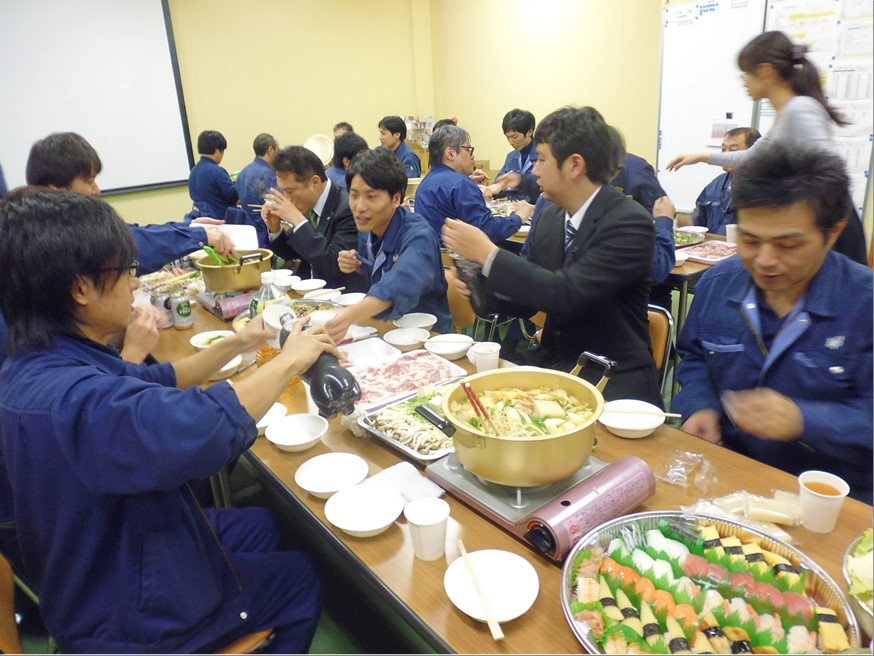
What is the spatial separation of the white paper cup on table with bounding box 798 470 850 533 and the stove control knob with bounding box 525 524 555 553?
527 millimetres

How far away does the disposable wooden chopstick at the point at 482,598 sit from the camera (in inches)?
38.1

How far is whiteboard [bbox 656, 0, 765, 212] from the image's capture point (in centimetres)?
498

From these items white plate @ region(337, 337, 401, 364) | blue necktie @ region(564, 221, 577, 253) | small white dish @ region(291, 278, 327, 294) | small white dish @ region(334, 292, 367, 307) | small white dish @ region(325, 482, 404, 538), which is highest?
blue necktie @ region(564, 221, 577, 253)

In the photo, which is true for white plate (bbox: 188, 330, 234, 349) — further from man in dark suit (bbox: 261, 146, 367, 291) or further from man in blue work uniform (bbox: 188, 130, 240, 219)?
man in blue work uniform (bbox: 188, 130, 240, 219)

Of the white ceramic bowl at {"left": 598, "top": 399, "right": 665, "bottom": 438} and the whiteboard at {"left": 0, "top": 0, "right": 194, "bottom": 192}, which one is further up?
the whiteboard at {"left": 0, "top": 0, "right": 194, "bottom": 192}

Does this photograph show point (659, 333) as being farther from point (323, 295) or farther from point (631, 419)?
point (323, 295)

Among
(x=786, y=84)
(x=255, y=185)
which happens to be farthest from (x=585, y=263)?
(x=255, y=185)

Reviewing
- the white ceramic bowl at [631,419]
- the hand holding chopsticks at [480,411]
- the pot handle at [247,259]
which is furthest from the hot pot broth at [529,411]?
the pot handle at [247,259]

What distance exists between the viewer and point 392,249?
265 cm

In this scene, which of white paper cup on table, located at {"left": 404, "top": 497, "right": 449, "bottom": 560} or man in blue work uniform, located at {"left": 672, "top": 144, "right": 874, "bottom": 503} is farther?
man in blue work uniform, located at {"left": 672, "top": 144, "right": 874, "bottom": 503}

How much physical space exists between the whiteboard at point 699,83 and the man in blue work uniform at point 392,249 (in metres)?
3.85

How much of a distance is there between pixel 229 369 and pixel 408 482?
981 millimetres

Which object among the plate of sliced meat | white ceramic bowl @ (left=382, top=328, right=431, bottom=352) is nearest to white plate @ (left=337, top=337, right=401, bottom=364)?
white ceramic bowl @ (left=382, top=328, right=431, bottom=352)

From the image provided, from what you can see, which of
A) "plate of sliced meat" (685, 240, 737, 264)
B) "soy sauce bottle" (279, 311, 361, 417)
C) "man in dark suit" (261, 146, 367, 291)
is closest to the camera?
"soy sauce bottle" (279, 311, 361, 417)
